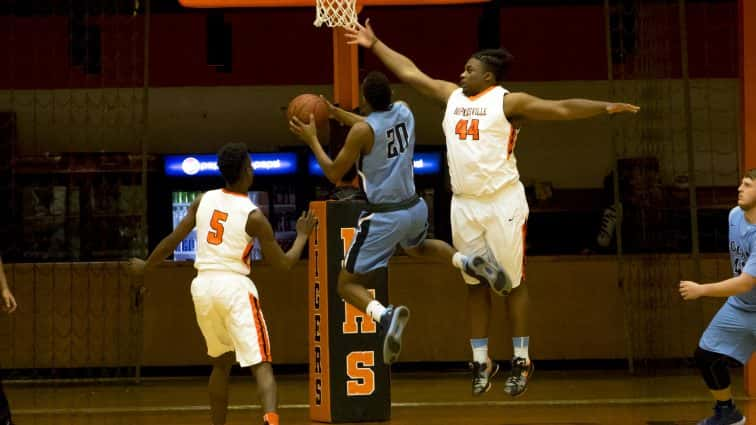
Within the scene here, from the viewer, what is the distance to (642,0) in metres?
13.5

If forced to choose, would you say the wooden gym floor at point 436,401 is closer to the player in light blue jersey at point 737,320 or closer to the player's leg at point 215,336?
the player in light blue jersey at point 737,320

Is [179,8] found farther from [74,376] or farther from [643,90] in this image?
[643,90]

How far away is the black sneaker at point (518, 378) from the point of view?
7.59 meters

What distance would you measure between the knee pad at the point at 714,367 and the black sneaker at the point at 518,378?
150cm

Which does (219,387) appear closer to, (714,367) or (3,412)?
(3,412)

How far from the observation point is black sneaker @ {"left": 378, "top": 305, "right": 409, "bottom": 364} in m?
7.57

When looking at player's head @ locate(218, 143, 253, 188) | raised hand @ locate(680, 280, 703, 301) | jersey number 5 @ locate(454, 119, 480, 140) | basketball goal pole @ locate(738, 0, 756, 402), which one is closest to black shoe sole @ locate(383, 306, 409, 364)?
jersey number 5 @ locate(454, 119, 480, 140)

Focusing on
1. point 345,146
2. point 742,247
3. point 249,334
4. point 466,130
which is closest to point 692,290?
point 742,247

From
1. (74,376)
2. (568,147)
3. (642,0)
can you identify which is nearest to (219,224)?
(74,376)

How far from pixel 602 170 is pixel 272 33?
4.50m

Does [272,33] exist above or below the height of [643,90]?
above

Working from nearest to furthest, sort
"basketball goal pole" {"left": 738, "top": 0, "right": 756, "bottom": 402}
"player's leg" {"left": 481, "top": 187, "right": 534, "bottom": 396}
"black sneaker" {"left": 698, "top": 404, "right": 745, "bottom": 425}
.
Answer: "player's leg" {"left": 481, "top": 187, "right": 534, "bottom": 396}, "black sneaker" {"left": 698, "top": 404, "right": 745, "bottom": 425}, "basketball goal pole" {"left": 738, "top": 0, "right": 756, "bottom": 402}

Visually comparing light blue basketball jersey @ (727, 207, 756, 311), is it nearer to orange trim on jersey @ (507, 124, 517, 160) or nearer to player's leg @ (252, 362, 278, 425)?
orange trim on jersey @ (507, 124, 517, 160)

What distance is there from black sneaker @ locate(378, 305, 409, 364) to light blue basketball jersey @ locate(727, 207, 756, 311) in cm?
232
